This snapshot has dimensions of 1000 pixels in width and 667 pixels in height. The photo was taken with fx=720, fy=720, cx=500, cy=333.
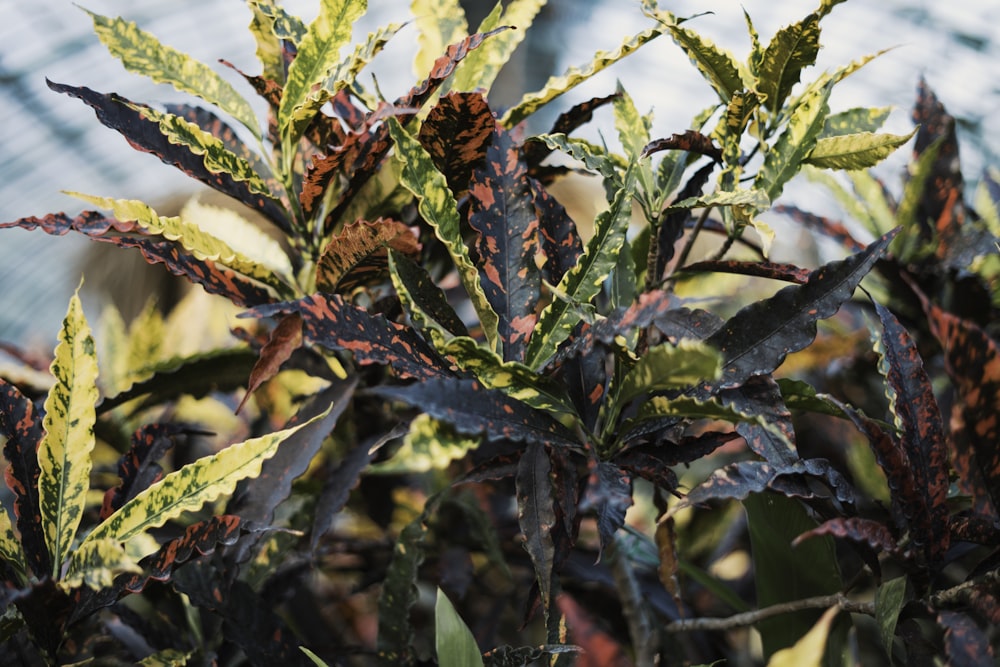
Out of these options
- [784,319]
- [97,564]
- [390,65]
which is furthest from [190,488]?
[390,65]

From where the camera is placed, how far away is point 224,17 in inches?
142

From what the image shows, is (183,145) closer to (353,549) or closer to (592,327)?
(592,327)

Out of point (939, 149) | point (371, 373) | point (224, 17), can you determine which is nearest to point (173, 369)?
point (371, 373)

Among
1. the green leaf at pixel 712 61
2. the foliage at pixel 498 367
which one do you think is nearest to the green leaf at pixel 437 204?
the foliage at pixel 498 367

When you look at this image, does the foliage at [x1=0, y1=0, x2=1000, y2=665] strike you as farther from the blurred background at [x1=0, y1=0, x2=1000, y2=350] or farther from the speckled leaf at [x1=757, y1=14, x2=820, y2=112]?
the blurred background at [x1=0, y1=0, x2=1000, y2=350]

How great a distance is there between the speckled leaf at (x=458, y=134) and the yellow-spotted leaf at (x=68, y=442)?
0.30 metres

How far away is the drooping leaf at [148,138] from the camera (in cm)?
56

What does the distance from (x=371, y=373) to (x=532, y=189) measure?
0.25 meters

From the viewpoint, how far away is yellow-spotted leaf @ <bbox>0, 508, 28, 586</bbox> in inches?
21.2

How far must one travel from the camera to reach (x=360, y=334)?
50 centimetres

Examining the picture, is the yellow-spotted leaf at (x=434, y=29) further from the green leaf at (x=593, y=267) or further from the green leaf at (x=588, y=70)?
the green leaf at (x=593, y=267)

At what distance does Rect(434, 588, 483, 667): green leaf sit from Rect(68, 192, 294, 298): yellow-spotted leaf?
0.31 metres

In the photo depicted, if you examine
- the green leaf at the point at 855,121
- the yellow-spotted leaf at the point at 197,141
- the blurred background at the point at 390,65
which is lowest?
the green leaf at the point at 855,121

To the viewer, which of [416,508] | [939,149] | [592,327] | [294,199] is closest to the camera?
[592,327]
